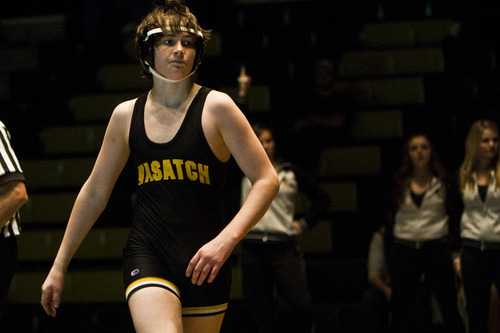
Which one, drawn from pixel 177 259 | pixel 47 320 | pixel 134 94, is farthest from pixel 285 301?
pixel 134 94

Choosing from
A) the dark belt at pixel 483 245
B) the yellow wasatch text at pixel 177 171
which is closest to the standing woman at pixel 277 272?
the dark belt at pixel 483 245

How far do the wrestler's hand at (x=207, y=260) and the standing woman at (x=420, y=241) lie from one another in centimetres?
329

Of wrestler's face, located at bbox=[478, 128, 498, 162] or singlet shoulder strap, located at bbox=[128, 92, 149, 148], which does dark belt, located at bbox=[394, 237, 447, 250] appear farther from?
singlet shoulder strap, located at bbox=[128, 92, 149, 148]

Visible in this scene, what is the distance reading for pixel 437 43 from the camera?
841 centimetres

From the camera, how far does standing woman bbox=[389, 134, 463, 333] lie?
18.3 feet

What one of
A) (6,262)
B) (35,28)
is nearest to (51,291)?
(6,262)

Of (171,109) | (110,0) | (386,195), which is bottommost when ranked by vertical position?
(386,195)

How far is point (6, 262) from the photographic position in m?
3.36

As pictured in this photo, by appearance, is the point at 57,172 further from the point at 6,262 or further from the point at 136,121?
the point at 136,121

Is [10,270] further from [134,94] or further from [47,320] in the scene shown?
[134,94]

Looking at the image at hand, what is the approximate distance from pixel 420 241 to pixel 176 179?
3.27 meters

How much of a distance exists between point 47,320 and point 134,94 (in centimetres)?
263

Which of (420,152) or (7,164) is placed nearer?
(7,164)

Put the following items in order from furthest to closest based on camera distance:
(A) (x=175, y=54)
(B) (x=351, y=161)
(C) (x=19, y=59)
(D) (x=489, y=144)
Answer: (C) (x=19, y=59) → (B) (x=351, y=161) → (D) (x=489, y=144) → (A) (x=175, y=54)
